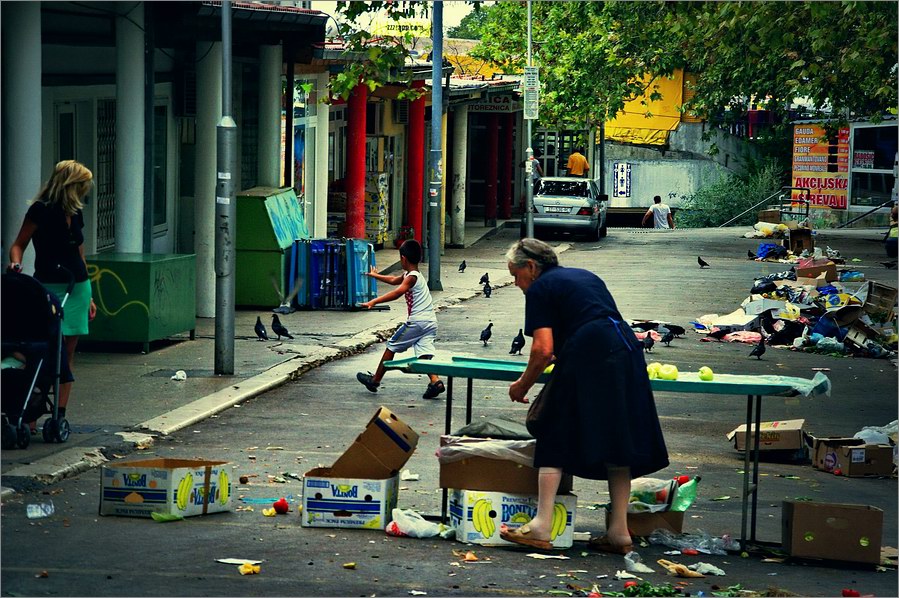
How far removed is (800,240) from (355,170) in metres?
11.5

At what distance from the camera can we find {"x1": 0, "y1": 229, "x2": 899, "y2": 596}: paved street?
6969 millimetres

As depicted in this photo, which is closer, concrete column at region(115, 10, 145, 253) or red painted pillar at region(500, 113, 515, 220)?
concrete column at region(115, 10, 145, 253)

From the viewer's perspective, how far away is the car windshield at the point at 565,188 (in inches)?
1492

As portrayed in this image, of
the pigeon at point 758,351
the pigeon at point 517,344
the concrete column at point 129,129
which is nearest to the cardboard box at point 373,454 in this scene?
the pigeon at point 517,344

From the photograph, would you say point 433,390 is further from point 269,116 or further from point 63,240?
point 269,116

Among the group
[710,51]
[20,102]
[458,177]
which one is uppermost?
[710,51]

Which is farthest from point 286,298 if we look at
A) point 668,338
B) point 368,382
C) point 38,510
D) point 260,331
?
point 38,510

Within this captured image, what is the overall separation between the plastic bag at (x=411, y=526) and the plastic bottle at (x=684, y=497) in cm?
136

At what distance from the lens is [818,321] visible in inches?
749

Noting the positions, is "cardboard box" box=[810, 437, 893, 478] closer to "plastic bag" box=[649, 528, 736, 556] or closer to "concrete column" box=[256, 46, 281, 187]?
"plastic bag" box=[649, 528, 736, 556]

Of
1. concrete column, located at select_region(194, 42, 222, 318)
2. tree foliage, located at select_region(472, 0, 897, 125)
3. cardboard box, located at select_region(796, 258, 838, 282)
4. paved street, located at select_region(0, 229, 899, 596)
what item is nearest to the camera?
paved street, located at select_region(0, 229, 899, 596)

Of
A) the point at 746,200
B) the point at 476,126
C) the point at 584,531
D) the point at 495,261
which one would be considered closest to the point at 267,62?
the point at 495,261

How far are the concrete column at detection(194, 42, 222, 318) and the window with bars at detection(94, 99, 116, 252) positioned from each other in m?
1.08

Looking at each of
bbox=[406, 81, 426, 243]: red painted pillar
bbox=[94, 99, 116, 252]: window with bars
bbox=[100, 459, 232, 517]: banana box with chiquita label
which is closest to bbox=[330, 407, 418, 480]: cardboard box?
bbox=[100, 459, 232, 517]: banana box with chiquita label
